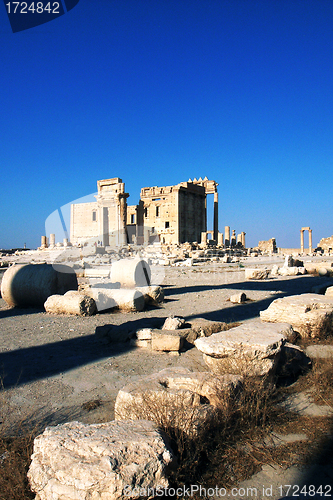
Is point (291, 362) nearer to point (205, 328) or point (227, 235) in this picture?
point (205, 328)

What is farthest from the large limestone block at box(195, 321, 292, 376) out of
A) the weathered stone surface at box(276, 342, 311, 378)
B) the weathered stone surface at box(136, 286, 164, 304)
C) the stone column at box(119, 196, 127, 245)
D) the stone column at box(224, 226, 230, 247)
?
the stone column at box(224, 226, 230, 247)

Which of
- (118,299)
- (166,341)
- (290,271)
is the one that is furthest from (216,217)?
(166,341)

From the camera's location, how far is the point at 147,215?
130ft

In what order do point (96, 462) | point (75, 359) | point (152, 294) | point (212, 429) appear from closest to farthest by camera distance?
point (96, 462) < point (212, 429) < point (75, 359) < point (152, 294)

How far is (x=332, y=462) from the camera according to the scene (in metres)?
2.20

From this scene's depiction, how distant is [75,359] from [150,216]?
3521 centimetres

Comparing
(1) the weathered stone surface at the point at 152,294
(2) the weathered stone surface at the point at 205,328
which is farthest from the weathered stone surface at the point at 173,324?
(1) the weathered stone surface at the point at 152,294

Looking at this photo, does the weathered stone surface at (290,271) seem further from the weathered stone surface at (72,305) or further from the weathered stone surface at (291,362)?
the weathered stone surface at (291,362)

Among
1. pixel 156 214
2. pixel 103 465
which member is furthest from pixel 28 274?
pixel 156 214

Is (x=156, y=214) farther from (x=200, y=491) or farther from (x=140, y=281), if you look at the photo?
(x=200, y=491)

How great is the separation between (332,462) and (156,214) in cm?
3741

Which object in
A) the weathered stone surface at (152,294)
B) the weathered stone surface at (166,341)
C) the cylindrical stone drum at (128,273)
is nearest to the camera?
the weathered stone surface at (166,341)

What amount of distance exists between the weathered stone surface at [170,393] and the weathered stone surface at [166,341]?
5.47ft

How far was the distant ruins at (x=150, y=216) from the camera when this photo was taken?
33.4m
